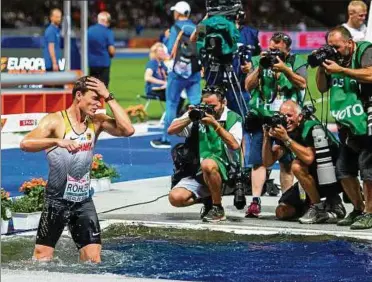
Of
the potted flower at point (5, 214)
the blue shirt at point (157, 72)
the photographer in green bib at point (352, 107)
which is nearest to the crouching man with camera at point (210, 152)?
the photographer in green bib at point (352, 107)

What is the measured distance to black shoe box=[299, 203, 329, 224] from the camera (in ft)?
35.8

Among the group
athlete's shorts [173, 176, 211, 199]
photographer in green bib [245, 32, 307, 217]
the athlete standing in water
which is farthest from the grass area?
the athlete standing in water

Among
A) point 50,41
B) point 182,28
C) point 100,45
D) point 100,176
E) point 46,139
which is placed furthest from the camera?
point 100,45

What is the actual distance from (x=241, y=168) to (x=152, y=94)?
33.6ft

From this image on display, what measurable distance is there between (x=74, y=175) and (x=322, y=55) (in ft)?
9.06

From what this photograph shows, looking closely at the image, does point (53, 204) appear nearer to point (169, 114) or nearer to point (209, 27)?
point (209, 27)

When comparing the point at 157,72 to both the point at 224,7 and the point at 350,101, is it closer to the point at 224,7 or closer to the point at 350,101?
the point at 224,7

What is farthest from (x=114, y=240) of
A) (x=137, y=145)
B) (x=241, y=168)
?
(x=137, y=145)

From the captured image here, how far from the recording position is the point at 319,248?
379 inches

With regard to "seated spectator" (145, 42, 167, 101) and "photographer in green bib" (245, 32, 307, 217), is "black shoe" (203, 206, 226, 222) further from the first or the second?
"seated spectator" (145, 42, 167, 101)

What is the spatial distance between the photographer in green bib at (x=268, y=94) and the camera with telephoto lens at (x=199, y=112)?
2.72 feet

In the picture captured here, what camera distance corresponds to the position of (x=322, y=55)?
1029 cm

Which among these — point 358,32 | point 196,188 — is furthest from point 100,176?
point 358,32

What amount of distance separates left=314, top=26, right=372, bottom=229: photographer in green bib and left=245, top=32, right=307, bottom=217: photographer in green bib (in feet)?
2.43
